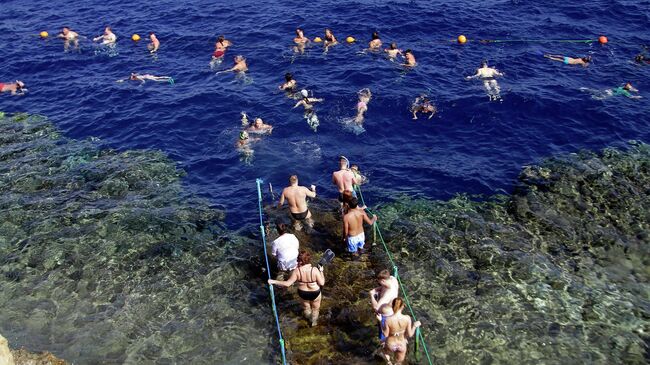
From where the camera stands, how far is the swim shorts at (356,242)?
15.1m

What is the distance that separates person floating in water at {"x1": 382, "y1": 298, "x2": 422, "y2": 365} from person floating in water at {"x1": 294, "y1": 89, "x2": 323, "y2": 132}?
1357 centimetres

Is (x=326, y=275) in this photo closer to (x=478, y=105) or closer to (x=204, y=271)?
(x=204, y=271)

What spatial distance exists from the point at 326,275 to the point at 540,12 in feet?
88.3

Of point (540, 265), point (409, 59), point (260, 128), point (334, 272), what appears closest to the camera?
point (334, 272)

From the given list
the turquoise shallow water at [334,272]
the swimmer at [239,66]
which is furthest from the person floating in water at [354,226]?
the swimmer at [239,66]

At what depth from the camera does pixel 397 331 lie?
11078 millimetres

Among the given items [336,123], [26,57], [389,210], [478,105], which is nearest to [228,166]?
[336,123]

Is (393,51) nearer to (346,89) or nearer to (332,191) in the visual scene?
(346,89)

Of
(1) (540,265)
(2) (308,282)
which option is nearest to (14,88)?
(2) (308,282)

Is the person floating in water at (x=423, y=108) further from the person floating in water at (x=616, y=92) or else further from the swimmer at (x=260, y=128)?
the person floating in water at (x=616, y=92)

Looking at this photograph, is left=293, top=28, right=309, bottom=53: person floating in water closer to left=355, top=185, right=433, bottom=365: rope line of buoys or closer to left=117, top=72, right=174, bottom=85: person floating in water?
left=117, top=72, right=174, bottom=85: person floating in water

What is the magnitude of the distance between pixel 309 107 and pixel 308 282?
1335 cm

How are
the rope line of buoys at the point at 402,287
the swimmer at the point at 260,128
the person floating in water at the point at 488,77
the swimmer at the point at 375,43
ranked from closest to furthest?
1. the rope line of buoys at the point at 402,287
2. the swimmer at the point at 260,128
3. the person floating in water at the point at 488,77
4. the swimmer at the point at 375,43

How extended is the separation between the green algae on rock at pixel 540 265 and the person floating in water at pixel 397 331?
1.58 meters
